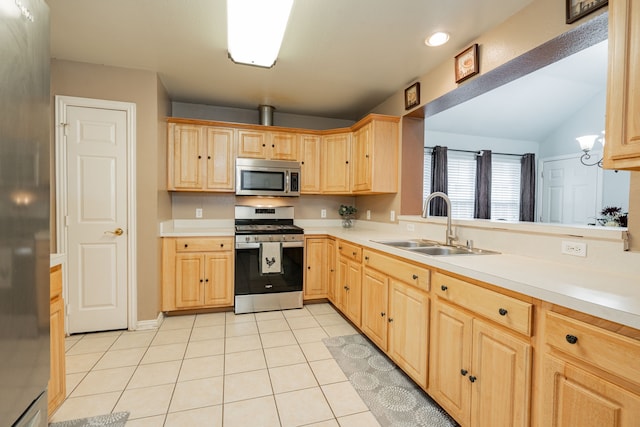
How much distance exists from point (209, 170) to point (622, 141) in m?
3.42

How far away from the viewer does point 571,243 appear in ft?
5.18

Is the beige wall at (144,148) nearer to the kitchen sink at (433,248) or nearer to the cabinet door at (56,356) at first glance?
the cabinet door at (56,356)

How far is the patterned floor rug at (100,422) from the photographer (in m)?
1.60

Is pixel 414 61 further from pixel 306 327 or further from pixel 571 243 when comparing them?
pixel 306 327

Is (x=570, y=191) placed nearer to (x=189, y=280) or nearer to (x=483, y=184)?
(x=483, y=184)

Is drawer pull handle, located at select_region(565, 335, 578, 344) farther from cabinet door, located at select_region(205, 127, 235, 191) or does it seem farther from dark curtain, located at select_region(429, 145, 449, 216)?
dark curtain, located at select_region(429, 145, 449, 216)

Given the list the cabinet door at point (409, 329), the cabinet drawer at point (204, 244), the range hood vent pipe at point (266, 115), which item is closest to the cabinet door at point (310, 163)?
the range hood vent pipe at point (266, 115)

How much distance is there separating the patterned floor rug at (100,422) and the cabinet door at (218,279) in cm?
156

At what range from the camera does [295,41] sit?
227cm

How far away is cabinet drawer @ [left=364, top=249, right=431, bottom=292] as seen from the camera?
183 centimetres

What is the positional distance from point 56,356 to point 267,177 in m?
2.50

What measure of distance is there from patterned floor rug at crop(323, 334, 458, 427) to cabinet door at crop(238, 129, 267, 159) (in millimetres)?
2308

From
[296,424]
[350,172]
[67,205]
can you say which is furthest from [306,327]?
[67,205]

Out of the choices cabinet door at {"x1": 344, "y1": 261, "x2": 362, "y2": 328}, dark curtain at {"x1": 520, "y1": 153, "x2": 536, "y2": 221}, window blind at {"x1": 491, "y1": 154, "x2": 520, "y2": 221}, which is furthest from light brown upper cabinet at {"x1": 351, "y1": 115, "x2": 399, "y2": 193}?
dark curtain at {"x1": 520, "y1": 153, "x2": 536, "y2": 221}
